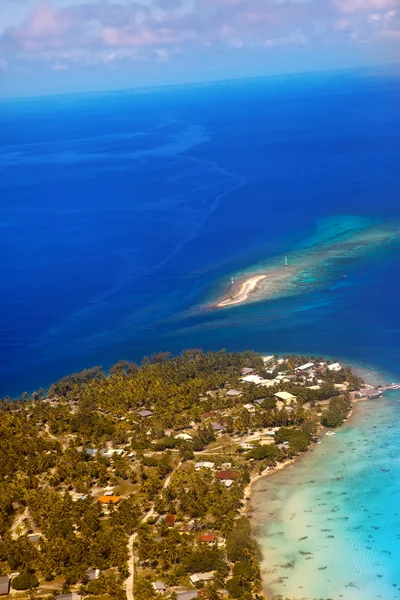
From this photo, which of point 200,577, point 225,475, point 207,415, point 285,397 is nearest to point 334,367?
point 285,397

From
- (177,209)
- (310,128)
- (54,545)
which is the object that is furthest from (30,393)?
(310,128)

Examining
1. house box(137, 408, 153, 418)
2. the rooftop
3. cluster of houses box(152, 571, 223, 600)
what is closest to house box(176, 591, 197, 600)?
cluster of houses box(152, 571, 223, 600)

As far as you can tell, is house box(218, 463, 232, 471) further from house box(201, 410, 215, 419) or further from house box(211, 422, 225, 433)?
house box(201, 410, 215, 419)

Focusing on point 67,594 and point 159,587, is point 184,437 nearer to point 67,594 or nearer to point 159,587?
point 159,587

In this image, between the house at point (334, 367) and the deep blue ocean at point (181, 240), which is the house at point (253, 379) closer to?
the house at point (334, 367)

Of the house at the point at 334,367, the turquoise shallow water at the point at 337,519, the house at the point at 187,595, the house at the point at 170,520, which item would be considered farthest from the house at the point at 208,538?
the house at the point at 334,367
